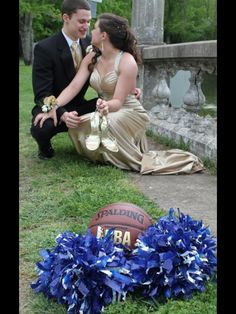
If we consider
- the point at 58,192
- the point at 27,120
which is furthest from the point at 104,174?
the point at 27,120

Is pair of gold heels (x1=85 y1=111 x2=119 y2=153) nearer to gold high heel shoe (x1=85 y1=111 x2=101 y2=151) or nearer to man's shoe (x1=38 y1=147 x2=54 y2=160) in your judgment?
gold high heel shoe (x1=85 y1=111 x2=101 y2=151)

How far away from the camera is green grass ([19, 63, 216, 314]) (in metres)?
2.46

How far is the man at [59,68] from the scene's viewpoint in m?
5.40

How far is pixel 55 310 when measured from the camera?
2475 mm

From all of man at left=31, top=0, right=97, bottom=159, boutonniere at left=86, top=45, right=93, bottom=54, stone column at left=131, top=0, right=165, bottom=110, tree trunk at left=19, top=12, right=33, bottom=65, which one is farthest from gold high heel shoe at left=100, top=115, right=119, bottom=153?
tree trunk at left=19, top=12, right=33, bottom=65

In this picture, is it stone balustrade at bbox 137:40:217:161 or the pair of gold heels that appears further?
stone balustrade at bbox 137:40:217:161

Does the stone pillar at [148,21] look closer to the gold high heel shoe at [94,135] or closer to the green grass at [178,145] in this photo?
the green grass at [178,145]

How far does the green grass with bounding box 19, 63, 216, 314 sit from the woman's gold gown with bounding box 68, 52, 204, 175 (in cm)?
15

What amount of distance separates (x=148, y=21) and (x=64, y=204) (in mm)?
4453

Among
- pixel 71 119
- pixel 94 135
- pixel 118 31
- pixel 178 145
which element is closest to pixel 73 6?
pixel 118 31

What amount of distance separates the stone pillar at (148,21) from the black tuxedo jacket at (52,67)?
2283 millimetres

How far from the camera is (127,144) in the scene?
5289mm

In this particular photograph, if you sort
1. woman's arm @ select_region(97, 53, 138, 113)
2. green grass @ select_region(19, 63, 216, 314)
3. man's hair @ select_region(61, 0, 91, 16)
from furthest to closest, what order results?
1. man's hair @ select_region(61, 0, 91, 16)
2. woman's arm @ select_region(97, 53, 138, 113)
3. green grass @ select_region(19, 63, 216, 314)

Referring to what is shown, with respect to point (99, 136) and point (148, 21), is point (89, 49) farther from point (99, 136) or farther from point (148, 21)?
point (148, 21)
